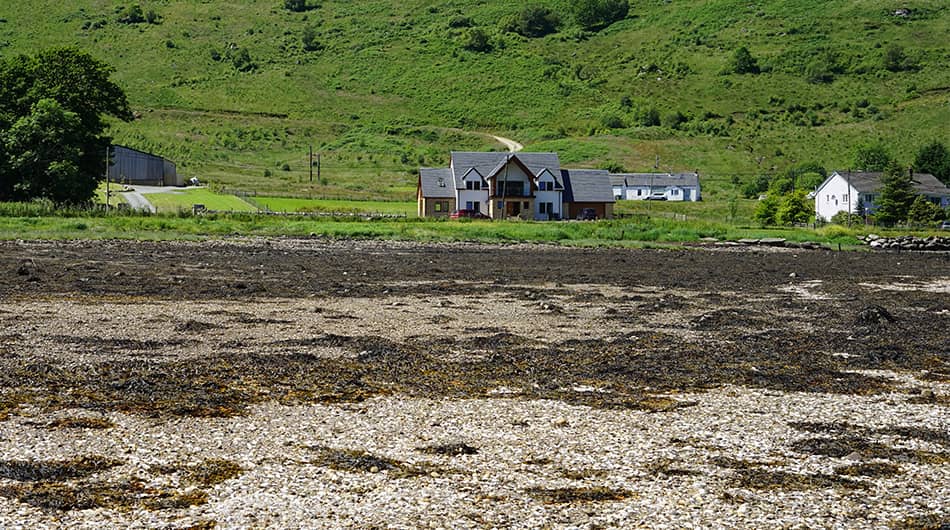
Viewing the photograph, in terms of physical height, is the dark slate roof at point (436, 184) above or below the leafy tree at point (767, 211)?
above

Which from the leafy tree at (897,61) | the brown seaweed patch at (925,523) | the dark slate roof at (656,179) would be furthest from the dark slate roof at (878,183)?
the brown seaweed patch at (925,523)

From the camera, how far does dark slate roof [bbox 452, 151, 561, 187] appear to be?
88250 millimetres

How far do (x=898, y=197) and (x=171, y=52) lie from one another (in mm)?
146526

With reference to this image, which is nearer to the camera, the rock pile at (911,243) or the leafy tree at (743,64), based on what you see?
the rock pile at (911,243)

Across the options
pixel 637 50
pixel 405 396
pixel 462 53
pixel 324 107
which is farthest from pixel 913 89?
pixel 405 396

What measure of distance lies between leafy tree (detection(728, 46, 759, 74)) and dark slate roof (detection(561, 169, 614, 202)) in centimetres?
9045

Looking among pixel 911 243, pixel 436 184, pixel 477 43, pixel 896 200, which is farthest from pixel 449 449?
pixel 477 43

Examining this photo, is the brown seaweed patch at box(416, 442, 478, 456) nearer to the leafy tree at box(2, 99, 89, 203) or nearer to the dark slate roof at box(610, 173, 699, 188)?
the leafy tree at box(2, 99, 89, 203)

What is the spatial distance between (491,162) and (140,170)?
34750mm

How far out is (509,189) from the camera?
288ft

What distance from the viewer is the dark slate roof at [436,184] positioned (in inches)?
3423

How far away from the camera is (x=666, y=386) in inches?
510

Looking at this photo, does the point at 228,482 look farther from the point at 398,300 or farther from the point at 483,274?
the point at 483,274

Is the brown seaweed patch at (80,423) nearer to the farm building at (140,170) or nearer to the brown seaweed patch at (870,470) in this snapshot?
the brown seaweed patch at (870,470)
